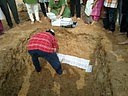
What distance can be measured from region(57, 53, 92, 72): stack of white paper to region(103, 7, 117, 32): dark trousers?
129 cm

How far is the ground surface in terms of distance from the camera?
5707 millimetres

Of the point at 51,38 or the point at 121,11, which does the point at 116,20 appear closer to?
the point at 121,11

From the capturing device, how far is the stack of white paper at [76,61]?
646cm

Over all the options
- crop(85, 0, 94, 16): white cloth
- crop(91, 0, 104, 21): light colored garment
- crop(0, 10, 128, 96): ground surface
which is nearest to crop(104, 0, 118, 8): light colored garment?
crop(91, 0, 104, 21): light colored garment

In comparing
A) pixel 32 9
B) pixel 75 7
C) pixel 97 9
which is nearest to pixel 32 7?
pixel 32 9

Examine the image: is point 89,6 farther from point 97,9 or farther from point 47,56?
point 47,56

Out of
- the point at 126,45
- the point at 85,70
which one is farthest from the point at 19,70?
the point at 126,45

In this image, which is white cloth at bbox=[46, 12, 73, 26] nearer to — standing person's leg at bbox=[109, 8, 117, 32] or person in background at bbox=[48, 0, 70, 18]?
person in background at bbox=[48, 0, 70, 18]

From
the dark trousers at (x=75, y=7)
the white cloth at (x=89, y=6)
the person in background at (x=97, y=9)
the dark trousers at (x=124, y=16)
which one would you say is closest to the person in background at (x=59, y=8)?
the dark trousers at (x=75, y=7)

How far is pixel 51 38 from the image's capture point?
18.4ft

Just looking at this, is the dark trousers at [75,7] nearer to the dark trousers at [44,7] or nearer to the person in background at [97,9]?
the person in background at [97,9]

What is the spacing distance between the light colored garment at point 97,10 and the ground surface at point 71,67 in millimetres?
269

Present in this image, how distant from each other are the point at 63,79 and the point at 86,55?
1.01m

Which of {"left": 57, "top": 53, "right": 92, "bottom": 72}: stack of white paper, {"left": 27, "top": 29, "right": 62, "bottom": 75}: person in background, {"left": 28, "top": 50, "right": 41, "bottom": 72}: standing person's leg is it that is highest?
{"left": 27, "top": 29, "right": 62, "bottom": 75}: person in background
